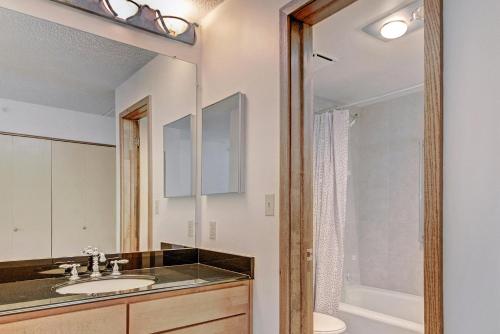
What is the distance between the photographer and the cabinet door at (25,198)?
169 centimetres

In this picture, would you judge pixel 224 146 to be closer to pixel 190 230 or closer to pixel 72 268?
pixel 190 230

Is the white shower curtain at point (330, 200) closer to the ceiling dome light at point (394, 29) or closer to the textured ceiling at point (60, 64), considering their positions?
the ceiling dome light at point (394, 29)

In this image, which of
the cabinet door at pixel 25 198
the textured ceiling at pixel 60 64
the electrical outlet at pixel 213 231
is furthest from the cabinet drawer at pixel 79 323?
the textured ceiling at pixel 60 64

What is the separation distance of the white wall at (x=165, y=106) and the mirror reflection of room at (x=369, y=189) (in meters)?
0.94

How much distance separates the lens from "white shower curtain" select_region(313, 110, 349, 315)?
320 centimetres

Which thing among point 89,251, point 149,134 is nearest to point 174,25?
point 149,134

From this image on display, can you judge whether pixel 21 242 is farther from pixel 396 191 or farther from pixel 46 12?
pixel 396 191

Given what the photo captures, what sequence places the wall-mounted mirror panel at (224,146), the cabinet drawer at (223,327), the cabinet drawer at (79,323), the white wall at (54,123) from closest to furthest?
the cabinet drawer at (79,323), the cabinet drawer at (223,327), the white wall at (54,123), the wall-mounted mirror panel at (224,146)

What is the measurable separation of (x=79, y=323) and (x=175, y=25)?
164cm

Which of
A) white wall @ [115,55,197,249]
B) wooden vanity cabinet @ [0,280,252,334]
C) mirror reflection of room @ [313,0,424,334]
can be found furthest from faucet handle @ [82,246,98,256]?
mirror reflection of room @ [313,0,424,334]

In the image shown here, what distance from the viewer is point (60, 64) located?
6.28 ft

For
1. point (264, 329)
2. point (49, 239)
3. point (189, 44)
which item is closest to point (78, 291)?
point (49, 239)

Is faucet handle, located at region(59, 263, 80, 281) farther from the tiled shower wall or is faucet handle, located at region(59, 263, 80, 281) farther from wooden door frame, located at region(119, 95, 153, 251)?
the tiled shower wall

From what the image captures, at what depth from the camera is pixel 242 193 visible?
6.35 feet
